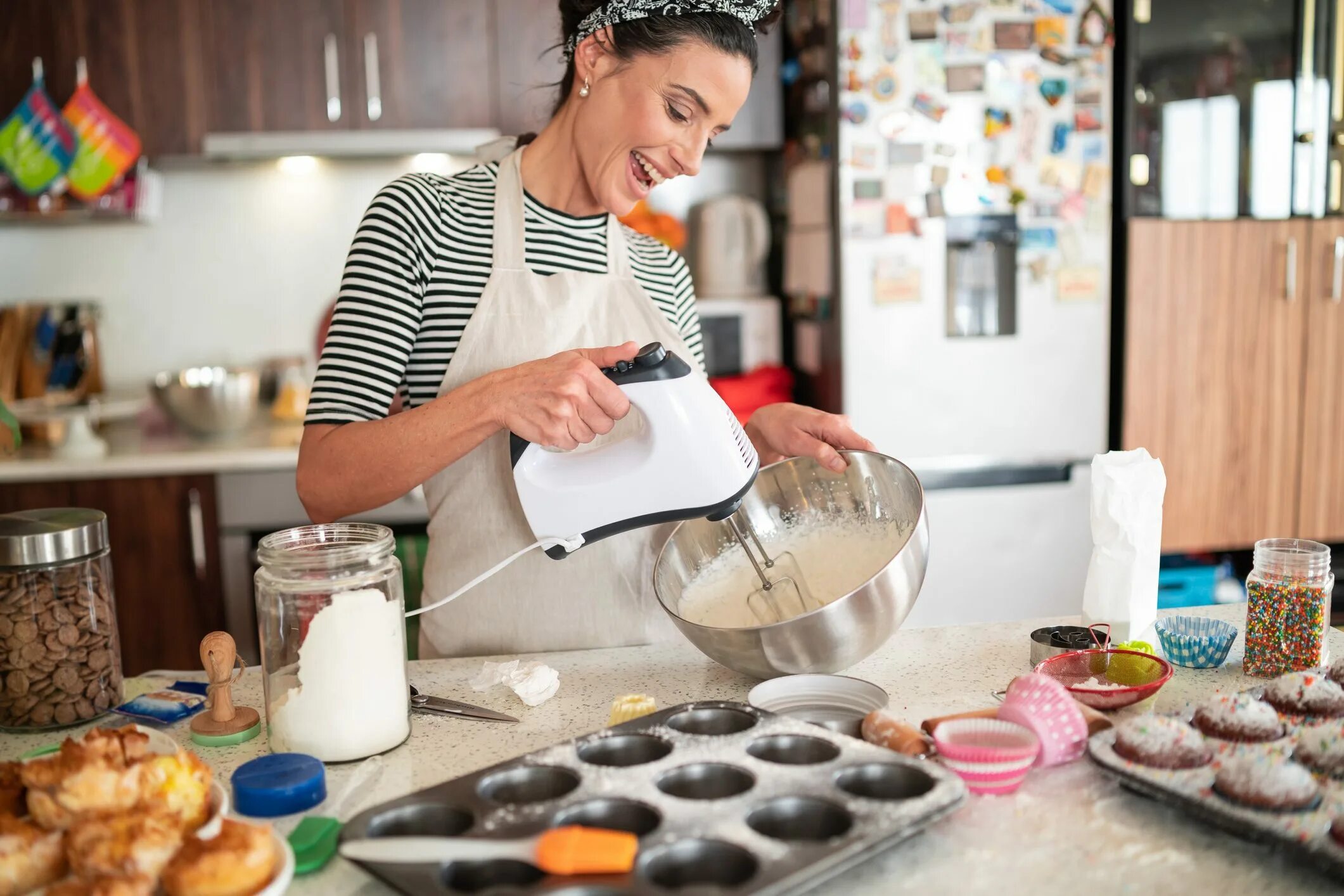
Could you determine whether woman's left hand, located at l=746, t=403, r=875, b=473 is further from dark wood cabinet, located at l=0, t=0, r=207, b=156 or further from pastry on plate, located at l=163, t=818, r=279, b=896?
dark wood cabinet, located at l=0, t=0, r=207, b=156

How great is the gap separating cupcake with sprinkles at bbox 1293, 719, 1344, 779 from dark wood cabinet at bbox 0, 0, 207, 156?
2.61 meters

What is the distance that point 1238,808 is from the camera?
791 millimetres

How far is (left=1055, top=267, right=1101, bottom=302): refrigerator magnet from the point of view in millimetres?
2631

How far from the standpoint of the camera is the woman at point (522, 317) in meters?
1.26

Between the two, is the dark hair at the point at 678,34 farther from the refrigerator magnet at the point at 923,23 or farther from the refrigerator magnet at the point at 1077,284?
the refrigerator magnet at the point at 1077,284

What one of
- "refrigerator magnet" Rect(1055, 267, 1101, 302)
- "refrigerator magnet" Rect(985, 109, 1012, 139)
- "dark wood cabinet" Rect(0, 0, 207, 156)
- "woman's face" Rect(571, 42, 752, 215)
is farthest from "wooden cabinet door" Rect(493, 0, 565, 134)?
"woman's face" Rect(571, 42, 752, 215)

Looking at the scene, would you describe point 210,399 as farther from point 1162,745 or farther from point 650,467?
point 1162,745

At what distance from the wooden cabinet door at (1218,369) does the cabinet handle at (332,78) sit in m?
1.89

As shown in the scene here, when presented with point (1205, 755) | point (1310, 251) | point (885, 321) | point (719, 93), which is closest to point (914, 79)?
point (885, 321)

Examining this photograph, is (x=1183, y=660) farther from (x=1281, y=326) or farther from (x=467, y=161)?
(x=467, y=161)

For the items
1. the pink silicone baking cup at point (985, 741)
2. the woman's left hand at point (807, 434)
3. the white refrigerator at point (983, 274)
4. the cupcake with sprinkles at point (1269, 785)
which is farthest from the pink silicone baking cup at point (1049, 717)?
the white refrigerator at point (983, 274)

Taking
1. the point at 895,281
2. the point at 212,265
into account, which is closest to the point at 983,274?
the point at 895,281

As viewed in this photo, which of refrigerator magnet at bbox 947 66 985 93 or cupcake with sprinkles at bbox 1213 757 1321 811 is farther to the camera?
refrigerator magnet at bbox 947 66 985 93

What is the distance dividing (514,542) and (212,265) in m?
1.96
